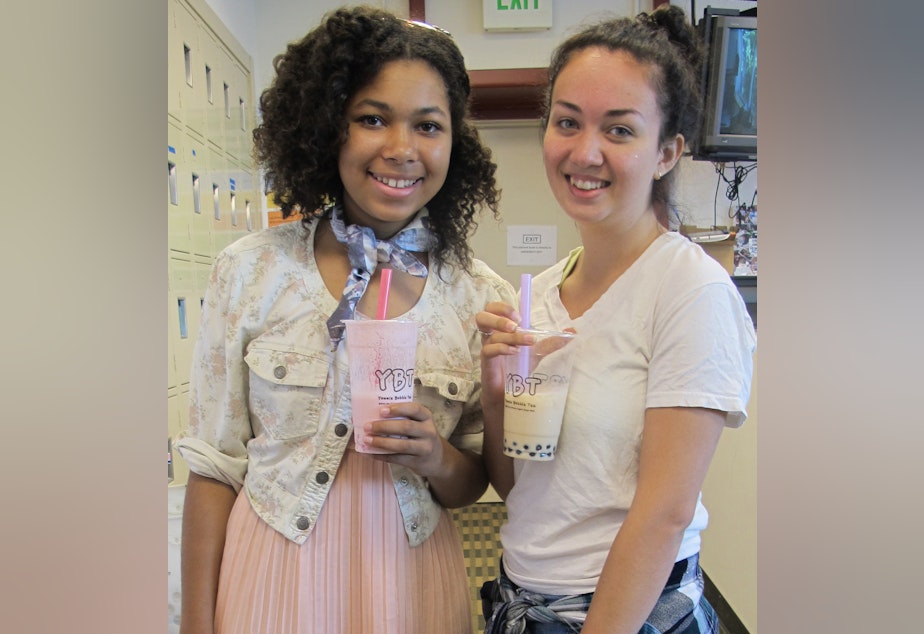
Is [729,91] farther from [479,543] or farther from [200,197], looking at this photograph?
[479,543]

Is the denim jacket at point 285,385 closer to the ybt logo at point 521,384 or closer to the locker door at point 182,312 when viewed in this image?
the ybt logo at point 521,384

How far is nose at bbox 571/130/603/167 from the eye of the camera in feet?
2.75

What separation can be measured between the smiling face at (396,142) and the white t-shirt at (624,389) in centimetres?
31

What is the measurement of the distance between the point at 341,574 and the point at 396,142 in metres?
0.62

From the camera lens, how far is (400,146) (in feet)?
2.90

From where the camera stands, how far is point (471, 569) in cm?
296

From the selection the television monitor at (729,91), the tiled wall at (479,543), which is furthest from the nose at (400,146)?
the tiled wall at (479,543)

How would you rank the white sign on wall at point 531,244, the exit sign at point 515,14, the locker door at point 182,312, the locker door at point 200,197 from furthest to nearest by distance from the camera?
the white sign on wall at point 531,244
the exit sign at point 515,14
the locker door at point 200,197
the locker door at point 182,312

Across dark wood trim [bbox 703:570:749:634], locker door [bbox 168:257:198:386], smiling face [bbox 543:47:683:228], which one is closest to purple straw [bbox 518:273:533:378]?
smiling face [bbox 543:47:683:228]

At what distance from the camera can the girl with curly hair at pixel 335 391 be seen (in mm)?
885

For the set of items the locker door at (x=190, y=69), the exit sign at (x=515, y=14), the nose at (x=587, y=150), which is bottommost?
the nose at (x=587, y=150)
